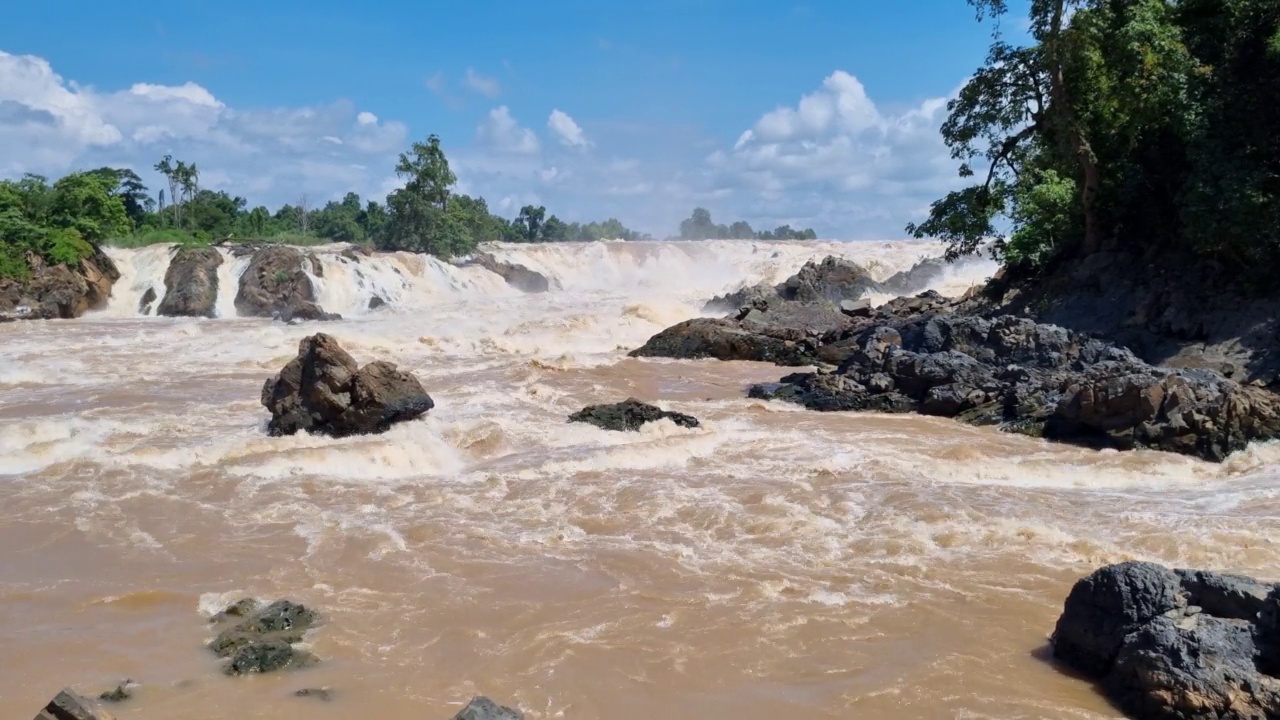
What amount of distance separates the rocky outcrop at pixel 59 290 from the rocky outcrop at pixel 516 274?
15705 millimetres

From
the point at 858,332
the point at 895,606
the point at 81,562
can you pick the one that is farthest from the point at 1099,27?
the point at 81,562

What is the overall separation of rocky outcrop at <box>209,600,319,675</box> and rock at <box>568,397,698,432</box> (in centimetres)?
681

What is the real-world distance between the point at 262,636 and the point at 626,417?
24.7 ft

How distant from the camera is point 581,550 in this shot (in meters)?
8.40

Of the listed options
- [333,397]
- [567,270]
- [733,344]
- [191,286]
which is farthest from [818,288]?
[333,397]

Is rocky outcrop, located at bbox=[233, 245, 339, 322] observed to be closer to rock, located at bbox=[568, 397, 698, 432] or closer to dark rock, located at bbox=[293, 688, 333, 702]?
rock, located at bbox=[568, 397, 698, 432]

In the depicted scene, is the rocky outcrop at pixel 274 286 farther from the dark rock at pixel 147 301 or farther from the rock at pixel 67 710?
the rock at pixel 67 710

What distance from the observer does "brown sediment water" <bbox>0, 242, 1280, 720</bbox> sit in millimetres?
5812

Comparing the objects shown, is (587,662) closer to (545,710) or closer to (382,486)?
(545,710)

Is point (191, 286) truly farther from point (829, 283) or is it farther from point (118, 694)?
point (118, 694)

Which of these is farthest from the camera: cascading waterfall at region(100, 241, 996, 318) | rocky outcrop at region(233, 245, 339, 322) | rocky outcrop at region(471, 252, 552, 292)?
rocky outcrop at region(471, 252, 552, 292)

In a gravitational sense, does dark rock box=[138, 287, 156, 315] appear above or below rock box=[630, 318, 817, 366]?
below

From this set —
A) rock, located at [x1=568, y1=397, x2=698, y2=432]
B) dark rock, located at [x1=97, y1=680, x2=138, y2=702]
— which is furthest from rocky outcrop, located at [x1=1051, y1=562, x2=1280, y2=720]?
rock, located at [x1=568, y1=397, x2=698, y2=432]

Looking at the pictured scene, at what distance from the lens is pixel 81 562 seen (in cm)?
798
